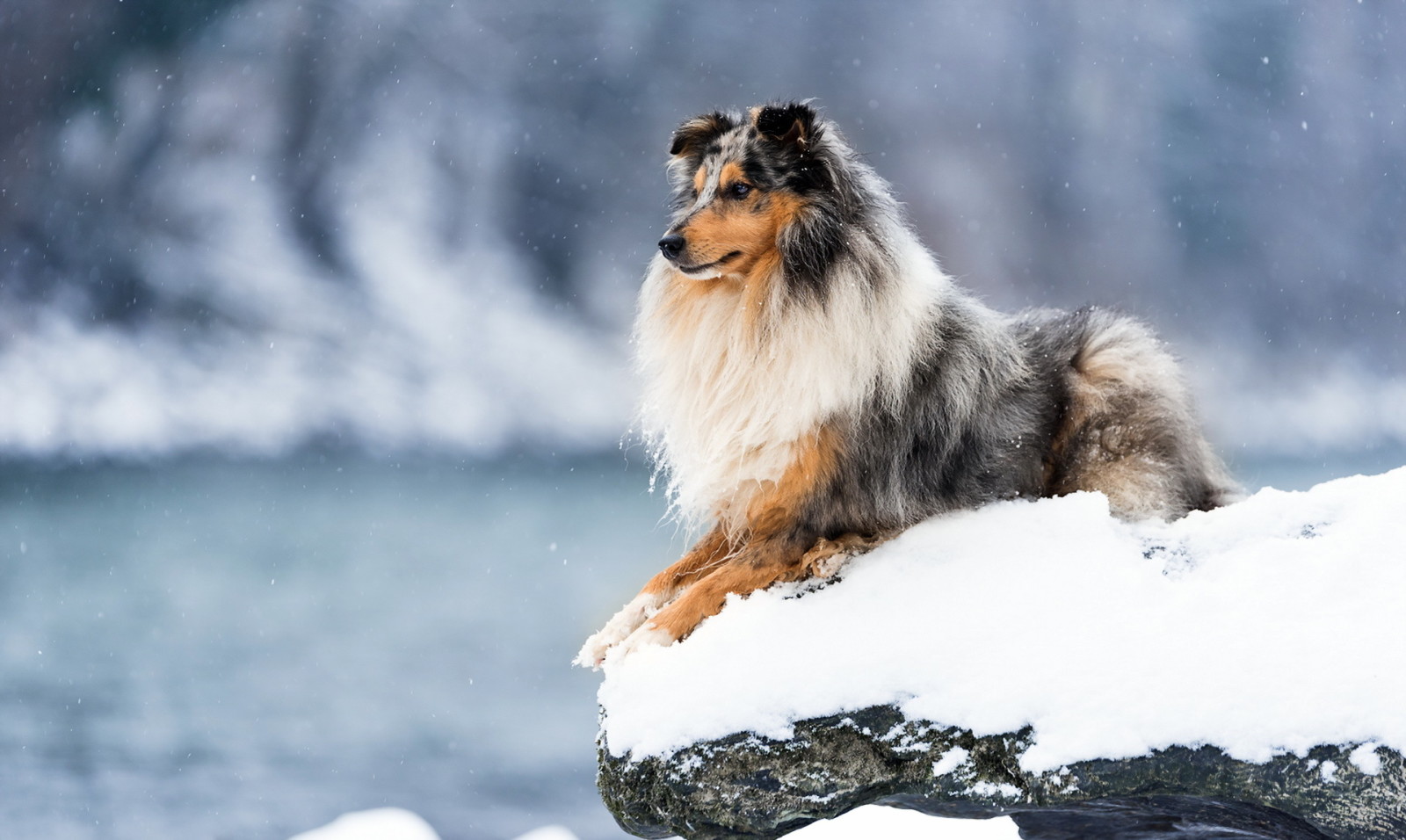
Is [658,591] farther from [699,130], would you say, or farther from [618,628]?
[699,130]

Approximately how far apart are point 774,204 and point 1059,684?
224cm

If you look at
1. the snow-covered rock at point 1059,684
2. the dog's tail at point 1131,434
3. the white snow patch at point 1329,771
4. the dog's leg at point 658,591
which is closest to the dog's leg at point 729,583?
the snow-covered rock at point 1059,684

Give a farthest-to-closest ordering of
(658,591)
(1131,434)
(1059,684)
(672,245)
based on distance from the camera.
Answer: (1131,434), (658,591), (672,245), (1059,684)

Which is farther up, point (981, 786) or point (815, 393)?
point (815, 393)

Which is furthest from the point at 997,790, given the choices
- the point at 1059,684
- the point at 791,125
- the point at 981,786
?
the point at 791,125

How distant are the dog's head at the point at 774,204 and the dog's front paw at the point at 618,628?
4.82 feet

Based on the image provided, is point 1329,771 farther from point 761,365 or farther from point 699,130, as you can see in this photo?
point 699,130

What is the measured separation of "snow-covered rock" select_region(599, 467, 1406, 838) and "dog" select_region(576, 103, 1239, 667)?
0.29 m

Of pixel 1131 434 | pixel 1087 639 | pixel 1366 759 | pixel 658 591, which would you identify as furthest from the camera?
pixel 1131 434

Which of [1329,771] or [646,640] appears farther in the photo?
[646,640]

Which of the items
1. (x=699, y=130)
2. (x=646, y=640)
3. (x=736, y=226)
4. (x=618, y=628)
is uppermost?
(x=699, y=130)

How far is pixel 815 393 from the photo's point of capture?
4.68m

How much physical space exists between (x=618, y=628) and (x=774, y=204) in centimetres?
195

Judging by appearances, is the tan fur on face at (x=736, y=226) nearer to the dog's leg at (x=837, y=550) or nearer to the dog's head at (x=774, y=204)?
the dog's head at (x=774, y=204)
